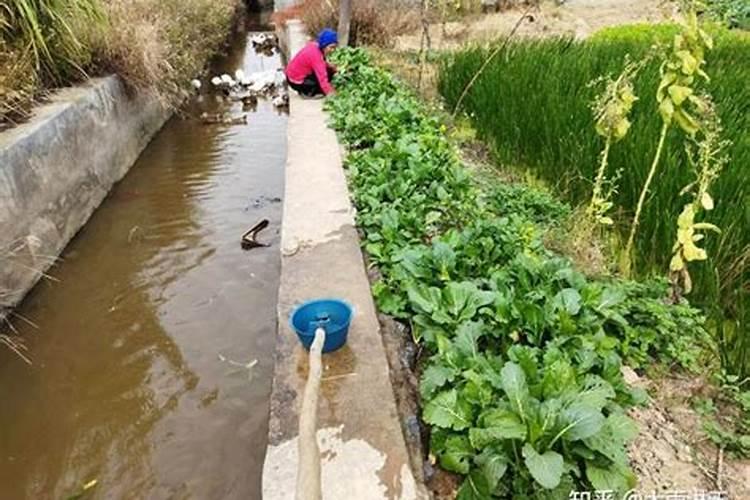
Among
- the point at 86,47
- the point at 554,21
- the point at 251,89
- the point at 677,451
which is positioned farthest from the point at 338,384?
the point at 554,21

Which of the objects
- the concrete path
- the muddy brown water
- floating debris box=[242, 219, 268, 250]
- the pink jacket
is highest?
the pink jacket

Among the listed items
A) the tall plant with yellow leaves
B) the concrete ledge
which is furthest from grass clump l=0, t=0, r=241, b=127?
the tall plant with yellow leaves

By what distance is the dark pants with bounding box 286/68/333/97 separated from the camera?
6.52m

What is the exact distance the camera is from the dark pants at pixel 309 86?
257 inches

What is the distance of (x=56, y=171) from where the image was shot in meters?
4.19

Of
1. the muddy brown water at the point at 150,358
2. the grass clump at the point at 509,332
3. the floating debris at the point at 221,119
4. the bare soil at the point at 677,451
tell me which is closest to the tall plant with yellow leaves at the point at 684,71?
the grass clump at the point at 509,332

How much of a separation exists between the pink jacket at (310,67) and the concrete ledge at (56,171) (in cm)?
183

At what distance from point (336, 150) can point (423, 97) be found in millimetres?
1972

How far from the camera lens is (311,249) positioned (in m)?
3.26

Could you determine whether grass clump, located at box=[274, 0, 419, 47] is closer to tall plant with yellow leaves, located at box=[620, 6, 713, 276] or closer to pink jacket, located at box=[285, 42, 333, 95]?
pink jacket, located at box=[285, 42, 333, 95]

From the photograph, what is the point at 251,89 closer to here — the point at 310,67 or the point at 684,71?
the point at 310,67

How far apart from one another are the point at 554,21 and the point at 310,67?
6892 millimetres

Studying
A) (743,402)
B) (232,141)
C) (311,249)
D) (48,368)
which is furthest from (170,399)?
(232,141)

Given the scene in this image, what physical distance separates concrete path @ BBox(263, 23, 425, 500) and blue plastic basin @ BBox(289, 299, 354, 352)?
9 centimetres
